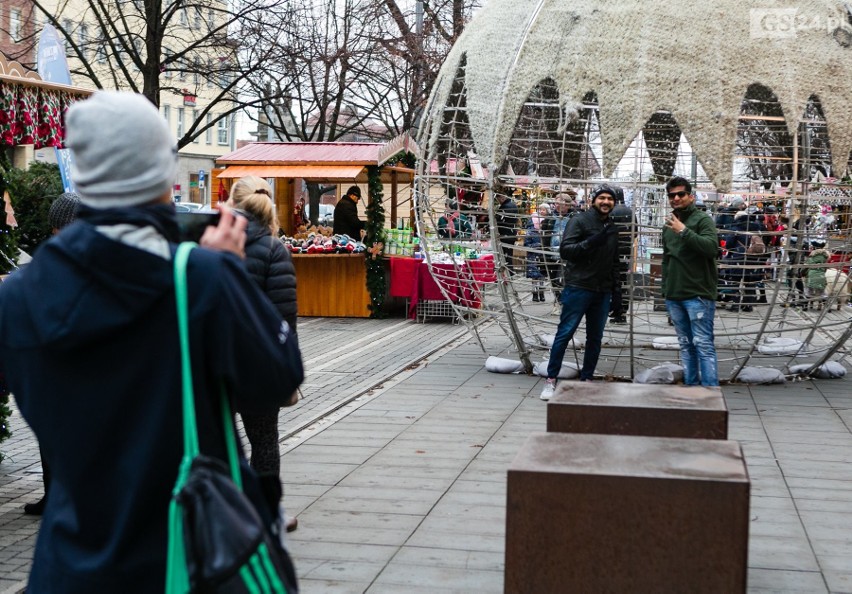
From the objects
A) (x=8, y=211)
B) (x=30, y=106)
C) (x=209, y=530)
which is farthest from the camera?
(x=30, y=106)

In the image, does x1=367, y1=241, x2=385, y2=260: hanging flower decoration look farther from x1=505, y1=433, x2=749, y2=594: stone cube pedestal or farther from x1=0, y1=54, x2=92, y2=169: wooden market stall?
x1=505, y1=433, x2=749, y2=594: stone cube pedestal

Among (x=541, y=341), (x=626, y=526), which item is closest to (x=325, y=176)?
(x=541, y=341)

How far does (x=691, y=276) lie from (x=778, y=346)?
319 cm

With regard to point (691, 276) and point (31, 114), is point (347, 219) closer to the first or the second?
point (691, 276)

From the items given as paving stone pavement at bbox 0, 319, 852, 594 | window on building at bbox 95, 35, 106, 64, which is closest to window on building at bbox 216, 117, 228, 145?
window on building at bbox 95, 35, 106, 64

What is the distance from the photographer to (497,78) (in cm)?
1040

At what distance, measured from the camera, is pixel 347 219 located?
17781 mm

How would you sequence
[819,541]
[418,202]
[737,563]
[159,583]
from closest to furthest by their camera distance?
1. [159,583]
2. [737,563]
3. [819,541]
4. [418,202]

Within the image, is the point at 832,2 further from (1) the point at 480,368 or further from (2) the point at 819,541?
(2) the point at 819,541

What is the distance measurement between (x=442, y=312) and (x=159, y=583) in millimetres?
14310

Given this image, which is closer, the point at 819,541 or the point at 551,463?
the point at 551,463

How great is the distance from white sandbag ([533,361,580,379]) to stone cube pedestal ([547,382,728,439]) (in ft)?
17.4

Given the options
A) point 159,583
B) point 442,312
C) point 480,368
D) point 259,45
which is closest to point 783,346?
point 480,368

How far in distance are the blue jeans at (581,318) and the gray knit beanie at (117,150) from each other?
7.76 metres
